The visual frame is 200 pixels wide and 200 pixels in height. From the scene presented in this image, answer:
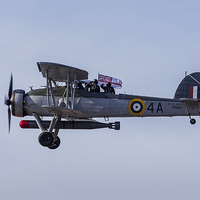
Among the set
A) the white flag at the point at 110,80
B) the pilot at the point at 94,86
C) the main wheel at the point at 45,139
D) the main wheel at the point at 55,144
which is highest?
the white flag at the point at 110,80

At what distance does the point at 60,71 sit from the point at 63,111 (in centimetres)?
180

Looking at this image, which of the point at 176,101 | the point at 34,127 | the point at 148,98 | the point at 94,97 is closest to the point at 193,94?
the point at 176,101

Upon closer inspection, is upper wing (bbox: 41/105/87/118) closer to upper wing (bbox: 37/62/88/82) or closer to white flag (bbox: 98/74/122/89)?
upper wing (bbox: 37/62/88/82)

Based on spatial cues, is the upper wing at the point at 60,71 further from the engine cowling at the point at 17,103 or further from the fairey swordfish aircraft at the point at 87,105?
the engine cowling at the point at 17,103

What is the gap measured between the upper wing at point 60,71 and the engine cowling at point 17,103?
1.51 m

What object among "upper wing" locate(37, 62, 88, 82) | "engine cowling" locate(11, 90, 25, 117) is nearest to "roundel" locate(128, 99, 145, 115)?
"upper wing" locate(37, 62, 88, 82)

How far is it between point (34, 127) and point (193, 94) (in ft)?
24.7

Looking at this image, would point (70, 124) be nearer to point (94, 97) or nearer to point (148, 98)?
point (94, 97)

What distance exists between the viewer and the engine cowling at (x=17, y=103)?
1958 centimetres

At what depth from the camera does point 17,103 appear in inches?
770

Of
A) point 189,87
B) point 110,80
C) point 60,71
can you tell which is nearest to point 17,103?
point 60,71

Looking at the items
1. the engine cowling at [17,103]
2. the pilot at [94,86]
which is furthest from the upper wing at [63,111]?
the engine cowling at [17,103]

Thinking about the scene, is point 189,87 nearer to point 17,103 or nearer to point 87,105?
point 87,105

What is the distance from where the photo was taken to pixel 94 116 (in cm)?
1975
